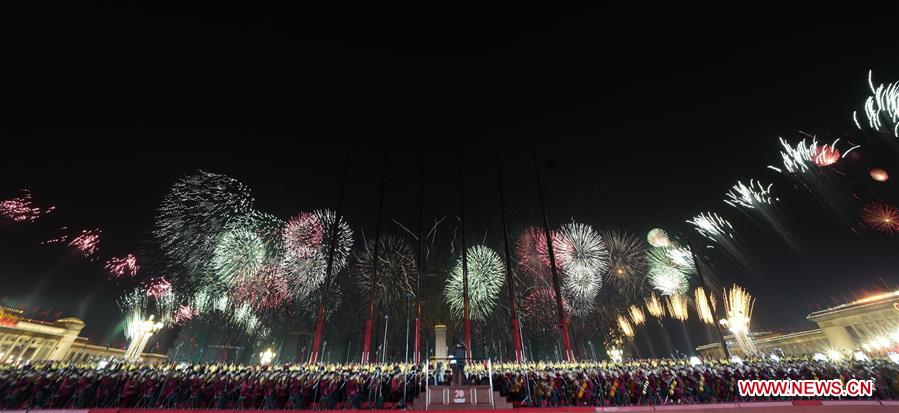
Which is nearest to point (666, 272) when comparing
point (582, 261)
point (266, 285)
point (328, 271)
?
point (582, 261)

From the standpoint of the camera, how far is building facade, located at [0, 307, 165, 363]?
5388 centimetres

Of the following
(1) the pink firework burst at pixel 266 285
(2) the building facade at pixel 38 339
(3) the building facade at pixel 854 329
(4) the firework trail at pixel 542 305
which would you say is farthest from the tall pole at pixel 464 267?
(2) the building facade at pixel 38 339

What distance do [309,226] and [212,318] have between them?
224ft

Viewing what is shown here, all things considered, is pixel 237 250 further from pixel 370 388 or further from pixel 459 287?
pixel 370 388

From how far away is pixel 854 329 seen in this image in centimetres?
4550

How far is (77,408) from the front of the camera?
11.5 m

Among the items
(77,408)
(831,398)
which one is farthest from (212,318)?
(831,398)

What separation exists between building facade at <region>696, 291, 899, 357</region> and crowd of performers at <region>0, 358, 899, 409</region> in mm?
28486

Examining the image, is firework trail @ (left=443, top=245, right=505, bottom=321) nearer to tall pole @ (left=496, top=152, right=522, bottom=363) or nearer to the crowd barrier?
tall pole @ (left=496, top=152, right=522, bottom=363)

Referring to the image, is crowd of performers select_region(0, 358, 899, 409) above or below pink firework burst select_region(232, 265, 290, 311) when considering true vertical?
below

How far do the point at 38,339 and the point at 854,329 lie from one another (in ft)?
407

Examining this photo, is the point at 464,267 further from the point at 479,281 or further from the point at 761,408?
the point at 761,408

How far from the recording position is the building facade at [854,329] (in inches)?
1593

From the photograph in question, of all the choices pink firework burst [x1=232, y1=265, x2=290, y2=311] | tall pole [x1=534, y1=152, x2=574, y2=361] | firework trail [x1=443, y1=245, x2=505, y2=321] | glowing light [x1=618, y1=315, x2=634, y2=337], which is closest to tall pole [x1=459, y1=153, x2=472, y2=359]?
firework trail [x1=443, y1=245, x2=505, y2=321]
